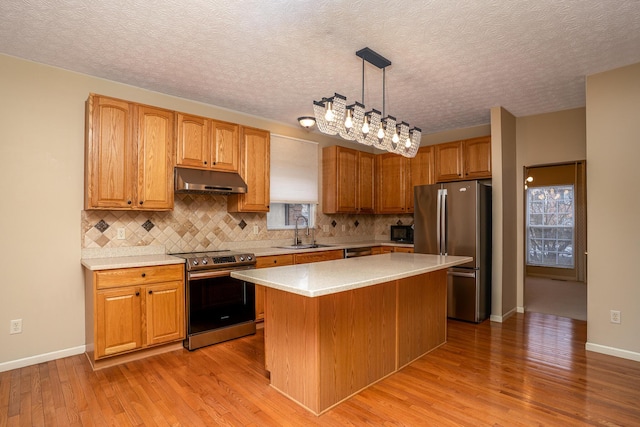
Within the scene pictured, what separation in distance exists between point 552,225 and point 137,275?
6787 mm

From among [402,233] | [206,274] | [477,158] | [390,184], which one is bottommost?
[206,274]

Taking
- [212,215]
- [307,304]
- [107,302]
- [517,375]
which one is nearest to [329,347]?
[307,304]

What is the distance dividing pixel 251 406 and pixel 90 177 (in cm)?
241

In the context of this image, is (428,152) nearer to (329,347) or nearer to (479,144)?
(479,144)

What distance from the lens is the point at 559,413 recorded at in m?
2.23

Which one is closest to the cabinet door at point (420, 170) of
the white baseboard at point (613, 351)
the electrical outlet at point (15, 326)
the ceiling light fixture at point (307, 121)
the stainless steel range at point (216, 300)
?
the ceiling light fixture at point (307, 121)

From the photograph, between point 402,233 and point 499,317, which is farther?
point 402,233

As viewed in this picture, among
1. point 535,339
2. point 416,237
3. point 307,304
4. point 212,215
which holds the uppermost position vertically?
point 212,215

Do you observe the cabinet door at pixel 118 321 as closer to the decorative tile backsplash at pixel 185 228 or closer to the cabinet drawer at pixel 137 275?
the cabinet drawer at pixel 137 275

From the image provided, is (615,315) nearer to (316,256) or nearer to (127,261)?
(316,256)

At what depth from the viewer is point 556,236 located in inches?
249

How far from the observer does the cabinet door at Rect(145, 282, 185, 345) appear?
313cm

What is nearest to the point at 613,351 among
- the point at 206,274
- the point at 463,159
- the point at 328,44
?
the point at 463,159

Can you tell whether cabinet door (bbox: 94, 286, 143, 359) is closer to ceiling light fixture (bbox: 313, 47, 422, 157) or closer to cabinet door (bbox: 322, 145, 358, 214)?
ceiling light fixture (bbox: 313, 47, 422, 157)
